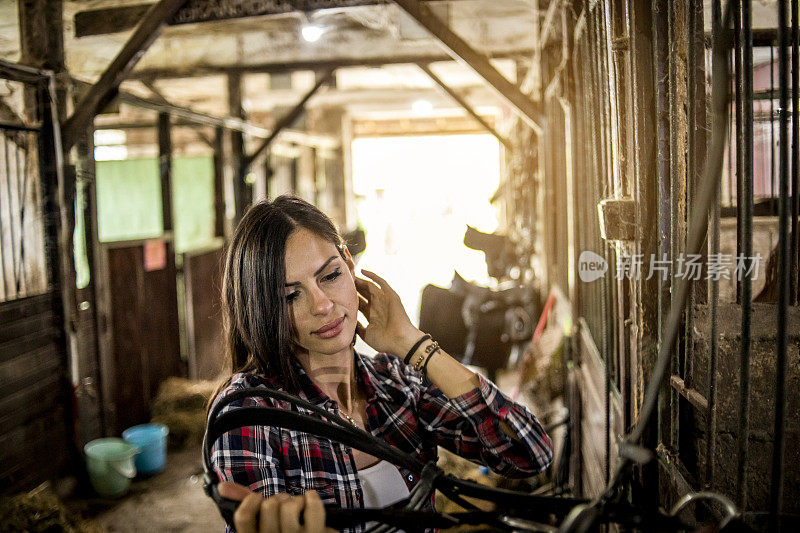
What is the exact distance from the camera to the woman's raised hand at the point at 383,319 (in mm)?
1646

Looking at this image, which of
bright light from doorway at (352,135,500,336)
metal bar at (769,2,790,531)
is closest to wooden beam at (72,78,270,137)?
metal bar at (769,2,790,531)

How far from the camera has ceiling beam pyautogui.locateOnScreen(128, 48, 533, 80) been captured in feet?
18.4

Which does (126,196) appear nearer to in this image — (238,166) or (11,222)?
(238,166)

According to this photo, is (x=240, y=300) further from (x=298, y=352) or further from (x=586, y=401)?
(x=586, y=401)

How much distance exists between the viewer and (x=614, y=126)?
1.80 meters

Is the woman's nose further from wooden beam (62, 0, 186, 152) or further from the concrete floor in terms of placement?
the concrete floor

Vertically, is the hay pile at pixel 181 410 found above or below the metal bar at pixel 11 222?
below

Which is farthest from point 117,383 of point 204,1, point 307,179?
point 307,179

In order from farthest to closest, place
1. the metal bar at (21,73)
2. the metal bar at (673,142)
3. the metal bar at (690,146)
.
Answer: the metal bar at (21,73)
the metal bar at (673,142)
the metal bar at (690,146)

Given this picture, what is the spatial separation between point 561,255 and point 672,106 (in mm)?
3166

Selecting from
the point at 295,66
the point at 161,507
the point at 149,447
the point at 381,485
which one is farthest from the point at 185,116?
the point at 381,485

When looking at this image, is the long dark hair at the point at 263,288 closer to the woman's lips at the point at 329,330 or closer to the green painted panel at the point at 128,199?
the woman's lips at the point at 329,330

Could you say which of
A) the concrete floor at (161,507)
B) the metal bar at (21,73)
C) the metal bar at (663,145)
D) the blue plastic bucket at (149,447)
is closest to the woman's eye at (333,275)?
the metal bar at (663,145)

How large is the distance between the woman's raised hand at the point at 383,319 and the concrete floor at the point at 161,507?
2844 millimetres
